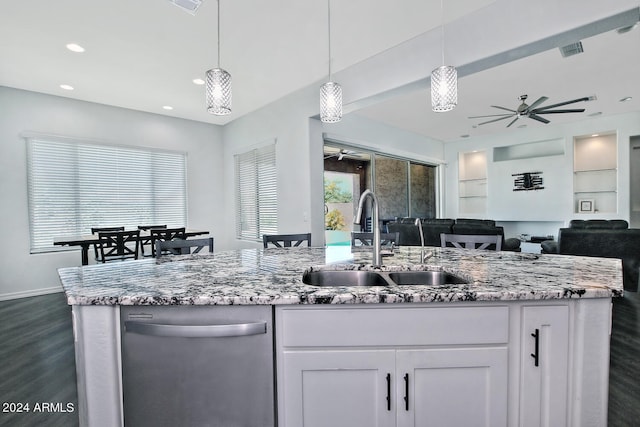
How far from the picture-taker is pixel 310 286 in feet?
4.00

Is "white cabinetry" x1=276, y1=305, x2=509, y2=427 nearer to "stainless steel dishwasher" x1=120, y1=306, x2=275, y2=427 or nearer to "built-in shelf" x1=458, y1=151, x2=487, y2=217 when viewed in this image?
"stainless steel dishwasher" x1=120, y1=306, x2=275, y2=427

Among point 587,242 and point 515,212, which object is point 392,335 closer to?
point 587,242

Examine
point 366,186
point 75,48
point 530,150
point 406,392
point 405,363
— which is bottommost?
point 406,392

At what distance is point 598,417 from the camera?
1.09 metres

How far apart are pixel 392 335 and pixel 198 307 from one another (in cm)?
72

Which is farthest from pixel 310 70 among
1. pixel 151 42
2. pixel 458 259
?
pixel 458 259

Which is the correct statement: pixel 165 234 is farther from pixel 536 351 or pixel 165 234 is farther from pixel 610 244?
pixel 610 244

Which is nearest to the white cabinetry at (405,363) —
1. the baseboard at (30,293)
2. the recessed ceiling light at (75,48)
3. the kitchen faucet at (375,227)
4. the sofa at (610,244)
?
the kitchen faucet at (375,227)

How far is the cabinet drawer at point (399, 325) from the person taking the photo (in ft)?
3.61

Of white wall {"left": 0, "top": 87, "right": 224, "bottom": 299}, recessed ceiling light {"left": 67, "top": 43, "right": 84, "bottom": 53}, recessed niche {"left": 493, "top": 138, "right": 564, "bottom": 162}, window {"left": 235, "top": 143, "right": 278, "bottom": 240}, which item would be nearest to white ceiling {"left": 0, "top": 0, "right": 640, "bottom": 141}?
recessed ceiling light {"left": 67, "top": 43, "right": 84, "bottom": 53}

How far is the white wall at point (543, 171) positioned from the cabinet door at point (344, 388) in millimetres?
6857

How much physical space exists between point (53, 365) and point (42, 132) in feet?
12.0

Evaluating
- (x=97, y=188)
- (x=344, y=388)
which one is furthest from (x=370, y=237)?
(x=97, y=188)

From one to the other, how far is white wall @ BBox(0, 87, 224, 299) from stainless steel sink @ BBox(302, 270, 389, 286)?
15.5 feet
